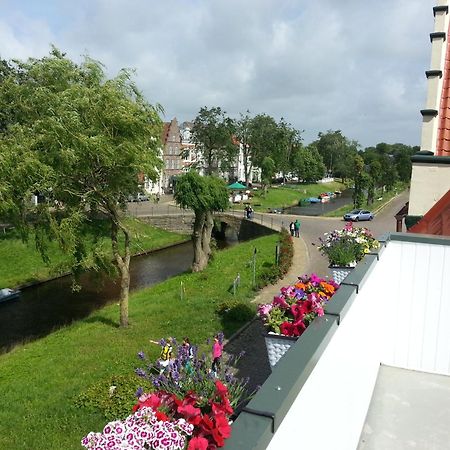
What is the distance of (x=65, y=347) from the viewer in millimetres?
13555

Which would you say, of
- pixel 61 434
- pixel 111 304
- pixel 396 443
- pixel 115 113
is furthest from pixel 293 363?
pixel 111 304

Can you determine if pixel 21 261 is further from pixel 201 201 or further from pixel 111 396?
pixel 111 396

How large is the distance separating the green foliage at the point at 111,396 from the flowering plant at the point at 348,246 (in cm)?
428

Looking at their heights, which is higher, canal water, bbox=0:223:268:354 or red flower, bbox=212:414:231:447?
red flower, bbox=212:414:231:447

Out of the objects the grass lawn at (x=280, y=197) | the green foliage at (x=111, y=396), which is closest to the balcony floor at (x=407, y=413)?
the green foliage at (x=111, y=396)

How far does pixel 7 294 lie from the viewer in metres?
20.9

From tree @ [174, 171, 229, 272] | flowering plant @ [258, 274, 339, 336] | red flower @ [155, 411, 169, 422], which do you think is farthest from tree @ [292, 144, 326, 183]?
red flower @ [155, 411, 169, 422]

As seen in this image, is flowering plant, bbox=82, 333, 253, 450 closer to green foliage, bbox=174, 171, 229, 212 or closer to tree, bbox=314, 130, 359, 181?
green foliage, bbox=174, 171, 229, 212

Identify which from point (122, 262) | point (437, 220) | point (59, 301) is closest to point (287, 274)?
point (122, 262)

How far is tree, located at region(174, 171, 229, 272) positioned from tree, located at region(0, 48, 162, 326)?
7169 millimetres

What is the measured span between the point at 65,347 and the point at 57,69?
29.6ft

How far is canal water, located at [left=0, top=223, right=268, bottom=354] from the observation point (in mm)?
17672

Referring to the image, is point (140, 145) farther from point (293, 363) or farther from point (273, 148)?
point (273, 148)

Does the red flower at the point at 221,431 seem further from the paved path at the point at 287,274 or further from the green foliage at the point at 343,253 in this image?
the paved path at the point at 287,274
